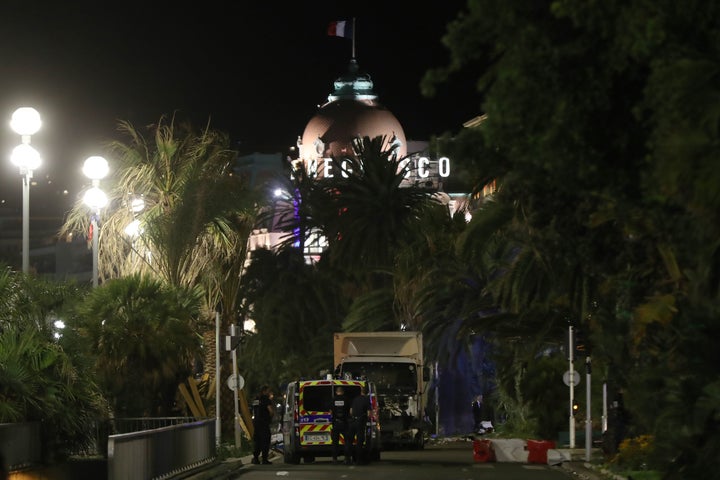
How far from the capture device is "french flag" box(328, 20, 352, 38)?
324 feet

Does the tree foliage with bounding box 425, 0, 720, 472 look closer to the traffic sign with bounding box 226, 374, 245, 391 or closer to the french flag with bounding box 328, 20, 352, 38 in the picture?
the traffic sign with bounding box 226, 374, 245, 391

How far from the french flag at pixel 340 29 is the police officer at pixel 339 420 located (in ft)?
226

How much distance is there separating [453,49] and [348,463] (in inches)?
758

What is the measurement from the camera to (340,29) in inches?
3903

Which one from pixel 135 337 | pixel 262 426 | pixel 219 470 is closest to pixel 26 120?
pixel 135 337

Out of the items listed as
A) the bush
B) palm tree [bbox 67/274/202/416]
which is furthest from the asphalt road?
palm tree [bbox 67/274/202/416]

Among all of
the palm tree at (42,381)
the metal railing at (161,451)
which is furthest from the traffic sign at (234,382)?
the palm tree at (42,381)

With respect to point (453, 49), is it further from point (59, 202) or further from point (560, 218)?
point (59, 202)

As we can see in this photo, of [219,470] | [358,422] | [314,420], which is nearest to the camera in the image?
[219,470]

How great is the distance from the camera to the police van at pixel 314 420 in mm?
31703

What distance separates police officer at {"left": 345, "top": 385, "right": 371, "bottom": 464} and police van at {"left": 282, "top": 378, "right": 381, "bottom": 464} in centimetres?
49

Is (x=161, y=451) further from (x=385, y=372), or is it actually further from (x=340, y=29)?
(x=340, y=29)

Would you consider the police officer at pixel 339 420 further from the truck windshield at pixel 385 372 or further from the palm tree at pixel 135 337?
the truck windshield at pixel 385 372

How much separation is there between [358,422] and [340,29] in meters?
70.8
